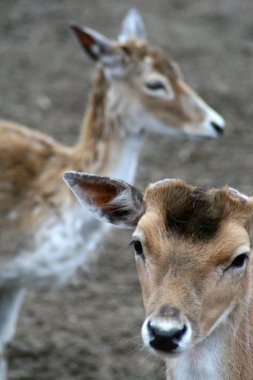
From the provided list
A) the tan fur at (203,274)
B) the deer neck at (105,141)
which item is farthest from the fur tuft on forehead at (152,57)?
the tan fur at (203,274)

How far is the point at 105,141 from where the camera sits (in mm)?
7148

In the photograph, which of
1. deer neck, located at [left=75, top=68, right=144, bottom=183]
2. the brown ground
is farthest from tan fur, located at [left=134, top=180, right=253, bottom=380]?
deer neck, located at [left=75, top=68, right=144, bottom=183]

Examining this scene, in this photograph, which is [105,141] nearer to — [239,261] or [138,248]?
[138,248]

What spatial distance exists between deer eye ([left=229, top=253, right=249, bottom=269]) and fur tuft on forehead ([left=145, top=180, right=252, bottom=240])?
15 cm

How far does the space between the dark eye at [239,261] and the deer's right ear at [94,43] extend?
3290 mm

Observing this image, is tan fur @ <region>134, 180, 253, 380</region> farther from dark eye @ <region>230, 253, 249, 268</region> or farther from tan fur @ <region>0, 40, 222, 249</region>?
tan fur @ <region>0, 40, 222, 249</region>

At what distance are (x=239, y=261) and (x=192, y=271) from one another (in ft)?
0.83

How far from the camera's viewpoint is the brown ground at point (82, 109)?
7.20m

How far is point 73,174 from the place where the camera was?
4.62 m

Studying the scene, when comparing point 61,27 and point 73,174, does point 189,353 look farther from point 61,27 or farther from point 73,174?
point 61,27

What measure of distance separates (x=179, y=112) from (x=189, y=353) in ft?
10.7

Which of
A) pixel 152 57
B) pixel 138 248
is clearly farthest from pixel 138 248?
pixel 152 57

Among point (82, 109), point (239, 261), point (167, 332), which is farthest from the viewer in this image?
point (82, 109)

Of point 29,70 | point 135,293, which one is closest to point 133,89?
point 135,293
